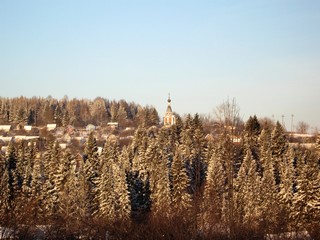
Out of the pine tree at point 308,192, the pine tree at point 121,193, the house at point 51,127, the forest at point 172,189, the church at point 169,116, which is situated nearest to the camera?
the forest at point 172,189

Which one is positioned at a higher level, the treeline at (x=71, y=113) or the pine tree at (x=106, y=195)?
the treeline at (x=71, y=113)

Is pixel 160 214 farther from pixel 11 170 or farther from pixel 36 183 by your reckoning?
pixel 11 170

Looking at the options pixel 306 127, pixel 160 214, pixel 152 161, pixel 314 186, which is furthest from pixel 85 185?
pixel 306 127

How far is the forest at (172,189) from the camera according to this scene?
29.1 feet

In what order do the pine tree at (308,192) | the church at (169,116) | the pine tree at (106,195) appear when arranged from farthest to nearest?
the church at (169,116)
the pine tree at (106,195)
the pine tree at (308,192)

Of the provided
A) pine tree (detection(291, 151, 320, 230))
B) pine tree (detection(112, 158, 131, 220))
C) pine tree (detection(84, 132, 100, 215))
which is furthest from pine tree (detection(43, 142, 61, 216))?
pine tree (detection(291, 151, 320, 230))

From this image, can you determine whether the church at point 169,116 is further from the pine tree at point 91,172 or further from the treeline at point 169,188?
the pine tree at point 91,172

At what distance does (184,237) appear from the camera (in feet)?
26.2

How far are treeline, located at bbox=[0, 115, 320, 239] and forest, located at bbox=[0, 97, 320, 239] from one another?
0.12 ft

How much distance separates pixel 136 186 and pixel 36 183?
7.15 meters

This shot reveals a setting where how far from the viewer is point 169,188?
29688 millimetres

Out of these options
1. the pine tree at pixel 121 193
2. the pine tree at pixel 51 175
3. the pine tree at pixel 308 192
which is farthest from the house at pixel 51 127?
the pine tree at pixel 308 192

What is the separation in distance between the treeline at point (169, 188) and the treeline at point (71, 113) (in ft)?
134

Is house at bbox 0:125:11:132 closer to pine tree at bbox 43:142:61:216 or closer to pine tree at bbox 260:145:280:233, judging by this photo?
pine tree at bbox 43:142:61:216
